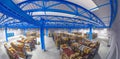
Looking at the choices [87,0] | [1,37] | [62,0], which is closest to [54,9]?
[62,0]

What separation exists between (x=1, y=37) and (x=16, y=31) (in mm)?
8866

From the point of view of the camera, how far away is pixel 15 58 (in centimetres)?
948

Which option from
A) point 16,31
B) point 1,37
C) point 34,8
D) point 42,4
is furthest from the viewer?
point 16,31

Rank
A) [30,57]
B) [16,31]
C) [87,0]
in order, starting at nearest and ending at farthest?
[87,0]
[30,57]
[16,31]

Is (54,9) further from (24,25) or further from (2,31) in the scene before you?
(2,31)

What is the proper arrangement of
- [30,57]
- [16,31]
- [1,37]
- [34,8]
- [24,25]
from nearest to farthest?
[34,8] < [30,57] < [24,25] < [1,37] < [16,31]

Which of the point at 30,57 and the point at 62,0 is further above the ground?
the point at 62,0

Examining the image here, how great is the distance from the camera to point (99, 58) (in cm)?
1043

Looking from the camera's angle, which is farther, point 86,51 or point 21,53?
point 21,53

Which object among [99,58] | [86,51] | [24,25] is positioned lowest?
[99,58]

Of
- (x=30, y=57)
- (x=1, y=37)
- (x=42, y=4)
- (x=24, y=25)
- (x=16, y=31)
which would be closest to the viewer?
(x=42, y=4)

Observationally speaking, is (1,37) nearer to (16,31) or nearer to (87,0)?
(16,31)

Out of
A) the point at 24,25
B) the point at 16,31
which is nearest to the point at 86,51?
the point at 24,25

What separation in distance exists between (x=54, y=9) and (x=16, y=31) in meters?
27.8
